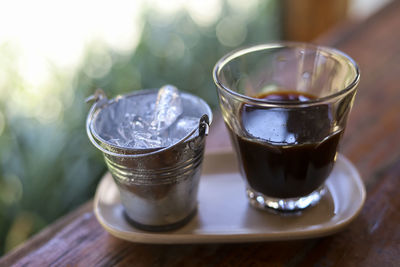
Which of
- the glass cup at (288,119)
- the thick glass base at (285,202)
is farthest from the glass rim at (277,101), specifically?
the thick glass base at (285,202)

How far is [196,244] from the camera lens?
0.72m

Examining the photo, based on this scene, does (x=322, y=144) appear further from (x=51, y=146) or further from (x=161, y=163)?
(x=51, y=146)

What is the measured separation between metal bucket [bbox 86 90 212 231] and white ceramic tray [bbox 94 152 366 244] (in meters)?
0.02

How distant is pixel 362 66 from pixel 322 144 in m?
0.65

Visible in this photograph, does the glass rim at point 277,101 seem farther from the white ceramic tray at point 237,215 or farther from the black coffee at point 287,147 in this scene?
A: the white ceramic tray at point 237,215

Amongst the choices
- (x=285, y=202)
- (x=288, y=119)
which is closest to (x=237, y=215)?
(x=285, y=202)

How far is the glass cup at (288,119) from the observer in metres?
0.66

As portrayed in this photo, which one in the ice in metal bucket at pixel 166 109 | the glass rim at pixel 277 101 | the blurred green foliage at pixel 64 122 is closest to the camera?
the glass rim at pixel 277 101

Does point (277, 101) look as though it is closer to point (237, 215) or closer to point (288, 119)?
point (288, 119)

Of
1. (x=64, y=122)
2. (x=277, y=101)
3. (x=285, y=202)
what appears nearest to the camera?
(x=277, y=101)

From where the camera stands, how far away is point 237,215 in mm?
751

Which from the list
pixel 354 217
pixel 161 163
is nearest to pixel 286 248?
pixel 354 217

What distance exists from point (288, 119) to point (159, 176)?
0.22 metres

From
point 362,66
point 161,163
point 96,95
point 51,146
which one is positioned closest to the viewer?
point 161,163
